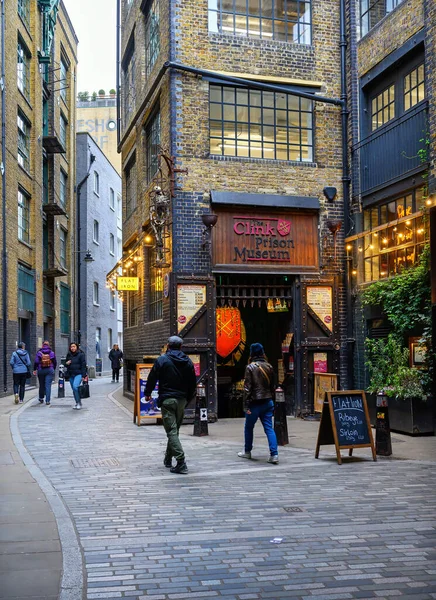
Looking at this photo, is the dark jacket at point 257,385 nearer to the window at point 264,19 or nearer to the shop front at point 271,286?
the shop front at point 271,286

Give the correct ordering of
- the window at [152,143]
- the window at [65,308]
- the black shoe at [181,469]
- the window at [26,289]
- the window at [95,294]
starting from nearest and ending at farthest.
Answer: the black shoe at [181,469] → the window at [152,143] → the window at [26,289] → the window at [65,308] → the window at [95,294]

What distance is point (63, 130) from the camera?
3512 centimetres

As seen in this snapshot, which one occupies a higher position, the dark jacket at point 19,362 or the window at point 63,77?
the window at point 63,77

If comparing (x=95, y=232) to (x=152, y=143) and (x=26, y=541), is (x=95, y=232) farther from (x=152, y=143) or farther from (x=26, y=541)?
(x=26, y=541)

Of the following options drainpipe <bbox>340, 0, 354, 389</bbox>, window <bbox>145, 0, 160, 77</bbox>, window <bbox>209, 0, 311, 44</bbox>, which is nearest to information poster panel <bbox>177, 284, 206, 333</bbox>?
drainpipe <bbox>340, 0, 354, 389</bbox>

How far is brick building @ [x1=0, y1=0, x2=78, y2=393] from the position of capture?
2295 cm

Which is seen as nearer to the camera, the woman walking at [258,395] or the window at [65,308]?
the woman walking at [258,395]

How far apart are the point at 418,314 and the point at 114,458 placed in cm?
641

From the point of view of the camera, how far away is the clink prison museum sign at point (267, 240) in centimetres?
1545

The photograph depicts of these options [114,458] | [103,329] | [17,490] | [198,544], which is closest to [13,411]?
[114,458]

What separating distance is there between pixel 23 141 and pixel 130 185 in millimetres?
5929

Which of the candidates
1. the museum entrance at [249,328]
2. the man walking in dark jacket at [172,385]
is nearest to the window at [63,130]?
the museum entrance at [249,328]

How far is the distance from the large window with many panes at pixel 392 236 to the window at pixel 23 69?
50.5ft

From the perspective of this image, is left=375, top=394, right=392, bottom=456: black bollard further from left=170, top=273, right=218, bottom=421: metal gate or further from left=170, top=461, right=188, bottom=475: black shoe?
left=170, top=273, right=218, bottom=421: metal gate
